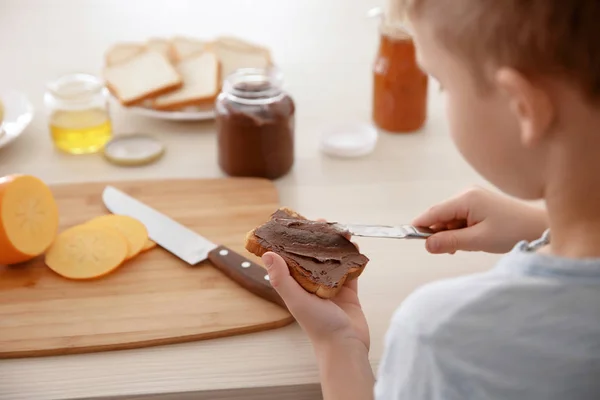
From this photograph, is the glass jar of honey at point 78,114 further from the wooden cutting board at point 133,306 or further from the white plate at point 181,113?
the wooden cutting board at point 133,306

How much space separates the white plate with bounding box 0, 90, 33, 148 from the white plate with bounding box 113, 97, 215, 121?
176 millimetres

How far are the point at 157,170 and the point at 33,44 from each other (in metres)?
0.59

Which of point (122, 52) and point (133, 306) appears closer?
point (133, 306)

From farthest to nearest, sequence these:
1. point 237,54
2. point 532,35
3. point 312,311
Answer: point 237,54 < point 312,311 < point 532,35

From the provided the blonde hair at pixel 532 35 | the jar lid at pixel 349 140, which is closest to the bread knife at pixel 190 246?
the jar lid at pixel 349 140

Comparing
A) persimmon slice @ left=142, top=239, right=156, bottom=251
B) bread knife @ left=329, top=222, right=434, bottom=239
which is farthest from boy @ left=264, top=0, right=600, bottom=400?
persimmon slice @ left=142, top=239, right=156, bottom=251

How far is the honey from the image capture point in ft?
4.13

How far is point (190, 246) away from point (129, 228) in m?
0.10

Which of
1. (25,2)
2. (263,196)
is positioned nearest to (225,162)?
(263,196)

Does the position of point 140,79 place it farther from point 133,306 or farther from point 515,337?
point 515,337

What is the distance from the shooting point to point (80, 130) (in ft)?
4.13

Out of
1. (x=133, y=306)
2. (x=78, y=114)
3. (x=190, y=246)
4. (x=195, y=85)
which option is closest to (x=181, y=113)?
(x=195, y=85)

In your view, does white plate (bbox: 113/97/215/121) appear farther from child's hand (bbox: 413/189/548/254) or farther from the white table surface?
→ child's hand (bbox: 413/189/548/254)

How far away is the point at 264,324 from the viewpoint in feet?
2.97
